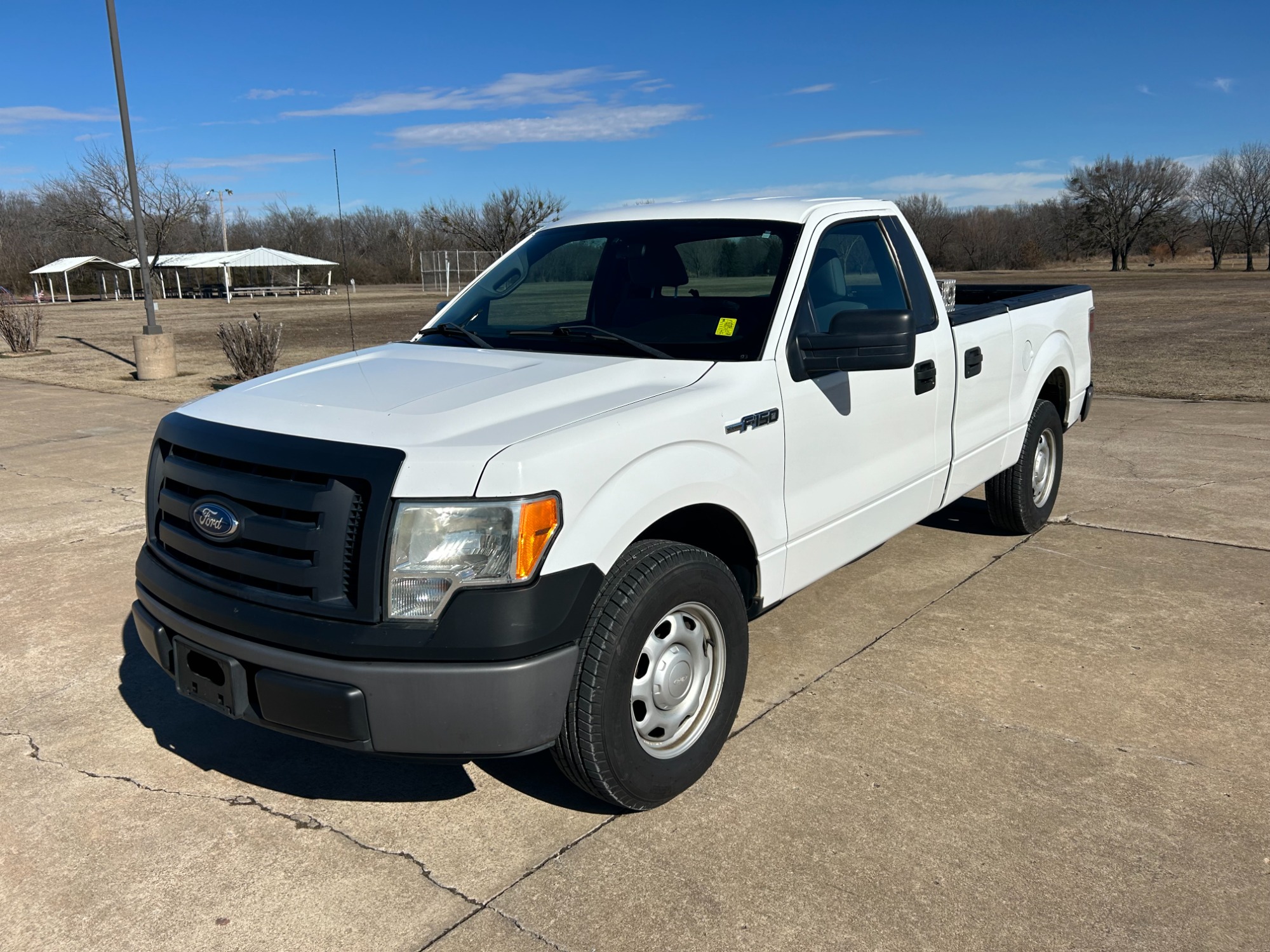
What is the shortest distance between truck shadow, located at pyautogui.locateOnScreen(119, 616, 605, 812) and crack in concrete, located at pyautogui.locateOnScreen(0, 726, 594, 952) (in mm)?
113

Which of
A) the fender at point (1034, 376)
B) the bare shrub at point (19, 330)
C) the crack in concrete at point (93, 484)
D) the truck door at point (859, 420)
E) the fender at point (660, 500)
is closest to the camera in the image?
the fender at point (660, 500)

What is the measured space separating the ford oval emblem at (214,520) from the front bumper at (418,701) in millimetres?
346

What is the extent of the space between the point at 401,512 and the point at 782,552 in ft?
Result: 5.07

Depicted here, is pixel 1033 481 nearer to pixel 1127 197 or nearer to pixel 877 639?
pixel 877 639

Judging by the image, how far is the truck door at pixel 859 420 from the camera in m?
3.67

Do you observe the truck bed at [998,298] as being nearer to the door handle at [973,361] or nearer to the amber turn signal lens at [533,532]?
the door handle at [973,361]

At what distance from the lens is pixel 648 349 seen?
3.56 m

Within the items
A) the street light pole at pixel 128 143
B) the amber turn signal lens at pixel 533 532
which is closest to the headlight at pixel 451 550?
the amber turn signal lens at pixel 533 532

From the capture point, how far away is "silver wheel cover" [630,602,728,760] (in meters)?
3.12

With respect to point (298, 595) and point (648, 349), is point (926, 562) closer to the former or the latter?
point (648, 349)

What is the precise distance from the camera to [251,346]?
1398 centimetres

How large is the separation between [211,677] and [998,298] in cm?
549

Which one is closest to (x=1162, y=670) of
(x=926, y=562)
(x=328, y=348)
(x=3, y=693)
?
(x=926, y=562)

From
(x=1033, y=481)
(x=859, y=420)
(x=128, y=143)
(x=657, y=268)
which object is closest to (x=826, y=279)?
(x=859, y=420)
